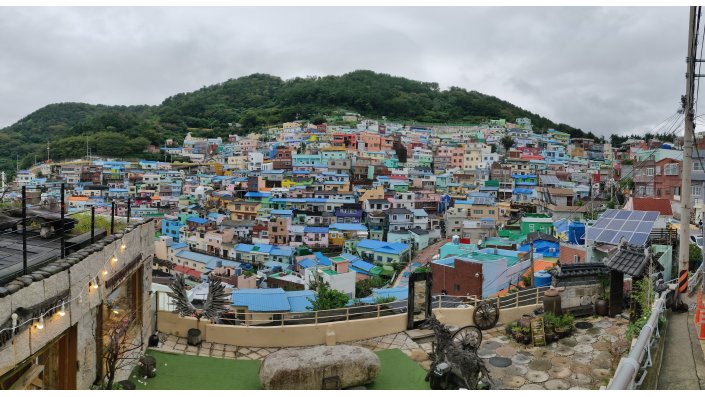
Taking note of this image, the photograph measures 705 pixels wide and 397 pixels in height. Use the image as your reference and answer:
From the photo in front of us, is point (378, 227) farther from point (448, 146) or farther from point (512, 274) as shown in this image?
point (448, 146)

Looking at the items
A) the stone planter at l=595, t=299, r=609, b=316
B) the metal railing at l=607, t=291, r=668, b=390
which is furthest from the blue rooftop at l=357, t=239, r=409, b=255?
the metal railing at l=607, t=291, r=668, b=390

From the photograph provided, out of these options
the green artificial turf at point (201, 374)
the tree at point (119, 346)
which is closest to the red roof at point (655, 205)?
the green artificial turf at point (201, 374)

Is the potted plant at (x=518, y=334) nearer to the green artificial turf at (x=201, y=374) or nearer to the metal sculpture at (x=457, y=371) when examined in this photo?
the metal sculpture at (x=457, y=371)

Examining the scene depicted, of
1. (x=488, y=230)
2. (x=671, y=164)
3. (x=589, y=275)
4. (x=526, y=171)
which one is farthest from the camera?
(x=526, y=171)

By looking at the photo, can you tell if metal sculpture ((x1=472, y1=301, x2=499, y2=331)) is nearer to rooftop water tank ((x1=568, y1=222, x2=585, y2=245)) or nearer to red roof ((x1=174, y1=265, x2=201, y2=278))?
rooftop water tank ((x1=568, y1=222, x2=585, y2=245))

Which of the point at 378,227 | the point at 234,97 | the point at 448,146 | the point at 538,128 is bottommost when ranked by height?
the point at 378,227

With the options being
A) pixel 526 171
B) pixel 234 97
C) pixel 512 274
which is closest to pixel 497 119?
pixel 526 171
